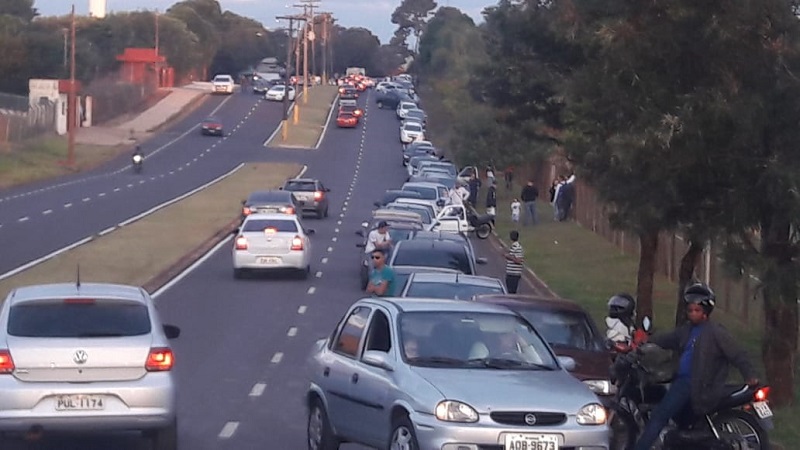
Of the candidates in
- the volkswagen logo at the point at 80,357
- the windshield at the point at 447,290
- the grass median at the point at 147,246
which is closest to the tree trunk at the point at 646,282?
the windshield at the point at 447,290

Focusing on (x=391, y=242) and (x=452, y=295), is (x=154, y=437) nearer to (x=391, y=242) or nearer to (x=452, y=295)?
(x=452, y=295)

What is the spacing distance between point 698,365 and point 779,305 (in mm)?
4171

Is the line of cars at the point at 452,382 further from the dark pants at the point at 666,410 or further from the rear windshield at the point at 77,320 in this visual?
the rear windshield at the point at 77,320

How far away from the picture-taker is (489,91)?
29.6 meters

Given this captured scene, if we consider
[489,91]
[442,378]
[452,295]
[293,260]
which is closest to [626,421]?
[442,378]

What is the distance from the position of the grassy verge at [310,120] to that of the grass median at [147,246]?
31.8 metres

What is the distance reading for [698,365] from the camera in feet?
37.8

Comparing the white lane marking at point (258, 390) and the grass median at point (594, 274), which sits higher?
the white lane marking at point (258, 390)

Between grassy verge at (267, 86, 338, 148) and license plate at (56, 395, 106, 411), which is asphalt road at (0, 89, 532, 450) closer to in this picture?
license plate at (56, 395, 106, 411)

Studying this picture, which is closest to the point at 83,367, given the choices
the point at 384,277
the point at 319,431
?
the point at 319,431

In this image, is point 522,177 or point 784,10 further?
point 522,177

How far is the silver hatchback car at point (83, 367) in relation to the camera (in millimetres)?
12219

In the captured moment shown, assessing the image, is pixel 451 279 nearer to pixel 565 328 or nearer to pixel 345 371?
pixel 565 328

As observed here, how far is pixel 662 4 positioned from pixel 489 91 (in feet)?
46.7
